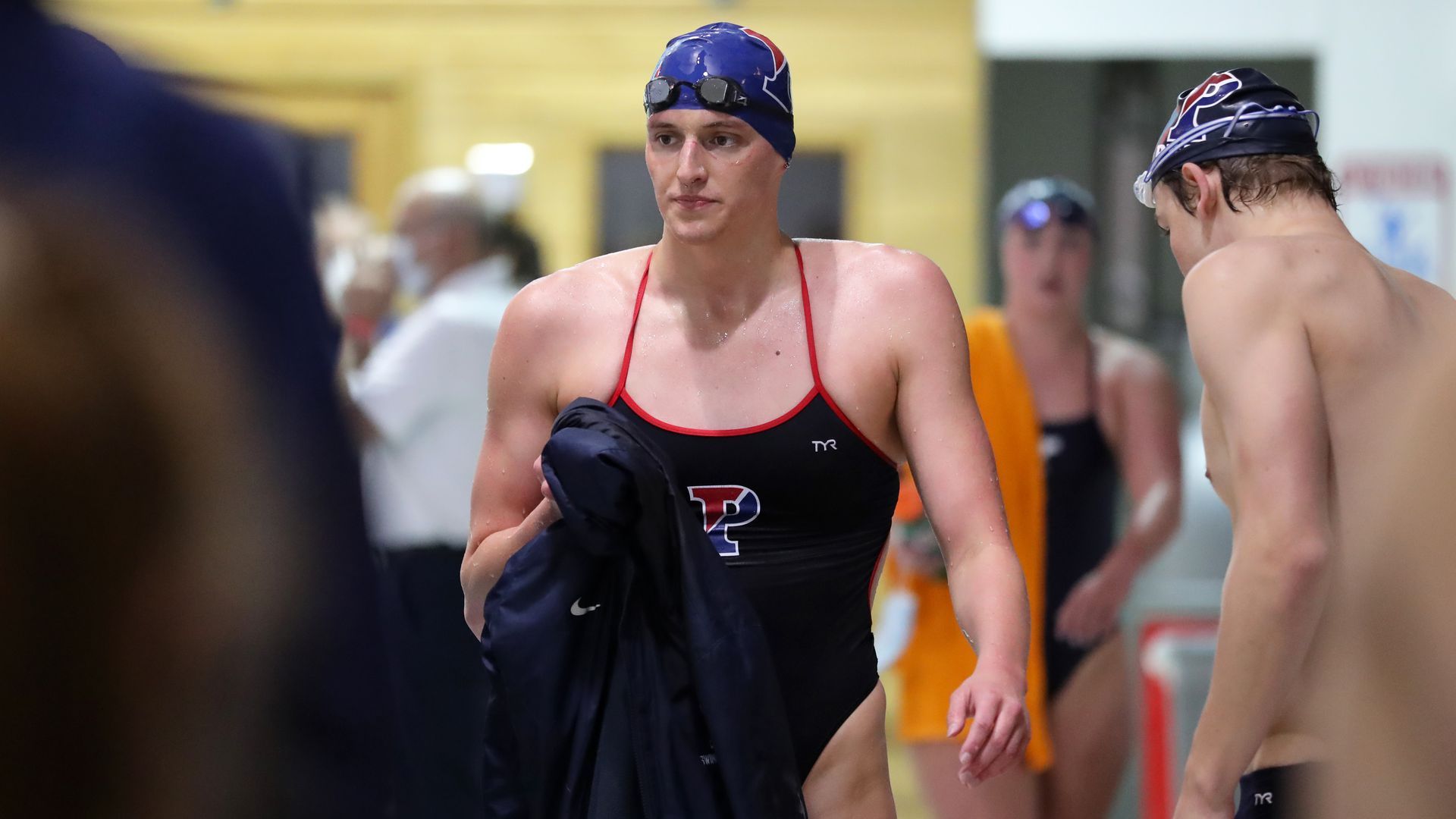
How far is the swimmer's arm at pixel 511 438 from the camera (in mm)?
2336

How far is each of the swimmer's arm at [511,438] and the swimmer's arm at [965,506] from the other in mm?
521

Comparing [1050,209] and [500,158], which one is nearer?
[1050,209]

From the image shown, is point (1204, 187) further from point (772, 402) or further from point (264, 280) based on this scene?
point (264, 280)

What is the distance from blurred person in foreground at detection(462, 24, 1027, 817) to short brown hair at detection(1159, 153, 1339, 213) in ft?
1.40

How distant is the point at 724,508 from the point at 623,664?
29cm

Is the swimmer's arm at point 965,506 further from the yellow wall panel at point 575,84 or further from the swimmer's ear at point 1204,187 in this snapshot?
the yellow wall panel at point 575,84

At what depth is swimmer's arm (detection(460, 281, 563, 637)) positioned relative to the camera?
2.34 m

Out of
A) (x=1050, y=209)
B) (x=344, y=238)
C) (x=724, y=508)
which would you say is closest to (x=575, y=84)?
(x=344, y=238)

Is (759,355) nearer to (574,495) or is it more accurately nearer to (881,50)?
(574,495)

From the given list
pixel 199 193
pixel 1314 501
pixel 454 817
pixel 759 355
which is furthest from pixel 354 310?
pixel 199 193

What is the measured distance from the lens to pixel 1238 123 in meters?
2.31

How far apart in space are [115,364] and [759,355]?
1664 millimetres

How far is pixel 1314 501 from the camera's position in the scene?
208 centimetres

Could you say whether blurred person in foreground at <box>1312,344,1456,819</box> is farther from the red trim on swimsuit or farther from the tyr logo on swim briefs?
the tyr logo on swim briefs
